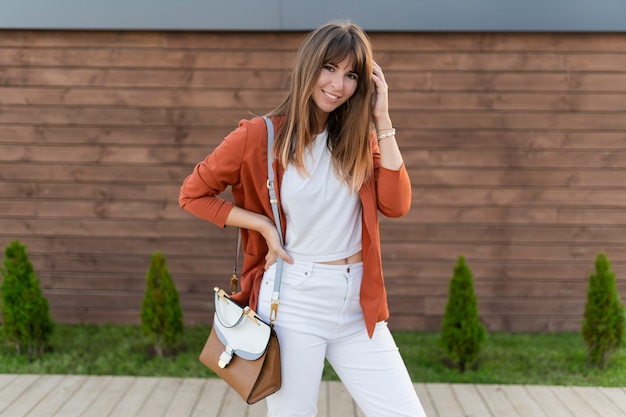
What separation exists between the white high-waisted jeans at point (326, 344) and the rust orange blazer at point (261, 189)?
2.5 inches

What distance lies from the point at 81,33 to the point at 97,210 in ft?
4.23

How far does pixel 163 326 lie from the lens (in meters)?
4.31

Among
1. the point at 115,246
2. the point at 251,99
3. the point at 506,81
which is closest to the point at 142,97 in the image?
the point at 251,99

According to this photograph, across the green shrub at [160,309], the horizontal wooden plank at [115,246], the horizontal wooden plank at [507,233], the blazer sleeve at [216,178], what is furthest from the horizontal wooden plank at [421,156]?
the blazer sleeve at [216,178]

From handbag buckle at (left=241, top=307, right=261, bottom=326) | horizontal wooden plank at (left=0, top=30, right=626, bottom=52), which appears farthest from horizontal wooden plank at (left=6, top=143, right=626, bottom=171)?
handbag buckle at (left=241, top=307, right=261, bottom=326)

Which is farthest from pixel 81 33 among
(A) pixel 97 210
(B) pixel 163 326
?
(B) pixel 163 326

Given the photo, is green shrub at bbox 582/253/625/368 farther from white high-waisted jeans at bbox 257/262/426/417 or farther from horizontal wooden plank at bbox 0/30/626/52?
white high-waisted jeans at bbox 257/262/426/417

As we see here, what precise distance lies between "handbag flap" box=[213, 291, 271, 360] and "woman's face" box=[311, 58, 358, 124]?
0.72 m

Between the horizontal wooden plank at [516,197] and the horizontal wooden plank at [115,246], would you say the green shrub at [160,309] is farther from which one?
the horizontal wooden plank at [516,197]

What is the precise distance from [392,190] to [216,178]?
0.59 metres

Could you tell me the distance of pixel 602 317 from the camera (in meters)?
4.22

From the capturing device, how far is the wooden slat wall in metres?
4.67

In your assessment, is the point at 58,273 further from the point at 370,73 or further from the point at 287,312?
the point at 370,73

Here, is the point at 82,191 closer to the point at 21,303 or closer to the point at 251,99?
the point at 21,303
